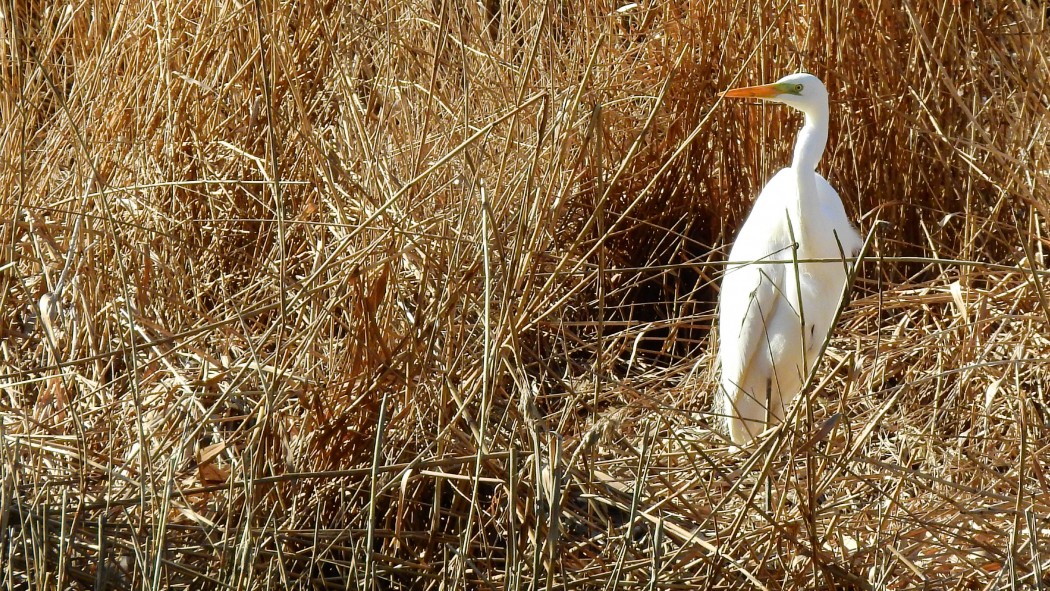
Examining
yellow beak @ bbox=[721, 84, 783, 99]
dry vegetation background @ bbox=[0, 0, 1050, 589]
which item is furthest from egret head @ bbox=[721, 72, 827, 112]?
dry vegetation background @ bbox=[0, 0, 1050, 589]

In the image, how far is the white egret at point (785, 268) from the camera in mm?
2492

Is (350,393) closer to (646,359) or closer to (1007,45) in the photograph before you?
(646,359)

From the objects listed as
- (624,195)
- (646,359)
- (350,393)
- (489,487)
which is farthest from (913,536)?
(624,195)

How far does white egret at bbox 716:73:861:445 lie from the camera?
8.18ft

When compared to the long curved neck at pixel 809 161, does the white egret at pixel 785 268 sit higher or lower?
lower

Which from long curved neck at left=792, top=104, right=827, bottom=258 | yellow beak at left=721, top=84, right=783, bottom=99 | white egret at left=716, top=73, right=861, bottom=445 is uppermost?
yellow beak at left=721, top=84, right=783, bottom=99

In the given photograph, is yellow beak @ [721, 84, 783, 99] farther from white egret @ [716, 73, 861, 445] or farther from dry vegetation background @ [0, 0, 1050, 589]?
dry vegetation background @ [0, 0, 1050, 589]

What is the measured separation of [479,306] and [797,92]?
1141mm

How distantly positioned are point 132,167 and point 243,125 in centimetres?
27

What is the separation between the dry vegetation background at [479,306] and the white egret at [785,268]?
0.13m

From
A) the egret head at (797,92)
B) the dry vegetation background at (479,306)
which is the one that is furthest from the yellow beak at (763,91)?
the dry vegetation background at (479,306)

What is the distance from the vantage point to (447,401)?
1.56 m

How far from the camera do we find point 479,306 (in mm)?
1671

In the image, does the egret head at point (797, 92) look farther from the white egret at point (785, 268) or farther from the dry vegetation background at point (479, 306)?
the dry vegetation background at point (479, 306)
